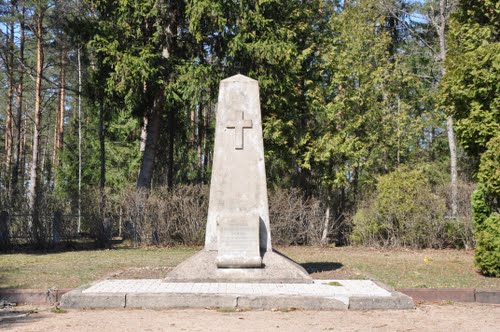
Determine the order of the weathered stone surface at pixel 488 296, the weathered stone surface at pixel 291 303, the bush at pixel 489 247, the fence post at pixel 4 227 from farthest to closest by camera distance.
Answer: the fence post at pixel 4 227, the bush at pixel 489 247, the weathered stone surface at pixel 488 296, the weathered stone surface at pixel 291 303

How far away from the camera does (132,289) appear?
28.9 ft

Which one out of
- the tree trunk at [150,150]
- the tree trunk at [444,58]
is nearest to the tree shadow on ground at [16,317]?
the tree trunk at [150,150]

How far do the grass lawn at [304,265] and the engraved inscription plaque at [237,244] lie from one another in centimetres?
170

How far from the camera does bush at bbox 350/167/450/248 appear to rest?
18812 mm

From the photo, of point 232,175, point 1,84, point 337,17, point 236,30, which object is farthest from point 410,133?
point 1,84

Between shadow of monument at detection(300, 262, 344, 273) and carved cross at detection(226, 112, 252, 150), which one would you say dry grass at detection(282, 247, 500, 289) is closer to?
shadow of monument at detection(300, 262, 344, 273)

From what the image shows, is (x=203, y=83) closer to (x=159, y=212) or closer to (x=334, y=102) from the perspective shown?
(x=159, y=212)

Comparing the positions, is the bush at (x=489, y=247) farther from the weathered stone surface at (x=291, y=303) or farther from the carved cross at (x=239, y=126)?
the carved cross at (x=239, y=126)

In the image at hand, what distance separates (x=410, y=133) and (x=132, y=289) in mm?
19041

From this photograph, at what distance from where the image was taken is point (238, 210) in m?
10.2

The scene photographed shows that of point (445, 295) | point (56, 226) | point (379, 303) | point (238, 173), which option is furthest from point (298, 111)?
point (379, 303)

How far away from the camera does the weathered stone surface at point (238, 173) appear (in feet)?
33.5

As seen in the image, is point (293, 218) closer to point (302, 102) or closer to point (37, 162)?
point (302, 102)

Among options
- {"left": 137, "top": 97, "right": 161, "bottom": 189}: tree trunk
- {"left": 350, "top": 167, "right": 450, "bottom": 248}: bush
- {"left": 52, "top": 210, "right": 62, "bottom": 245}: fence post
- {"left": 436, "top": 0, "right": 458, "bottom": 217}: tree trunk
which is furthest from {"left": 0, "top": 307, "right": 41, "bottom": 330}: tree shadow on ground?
{"left": 436, "top": 0, "right": 458, "bottom": 217}: tree trunk
